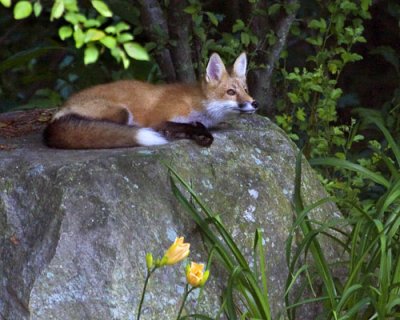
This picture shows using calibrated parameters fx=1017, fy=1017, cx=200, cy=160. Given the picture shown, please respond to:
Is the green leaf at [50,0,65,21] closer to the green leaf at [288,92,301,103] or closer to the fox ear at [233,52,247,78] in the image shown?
the fox ear at [233,52,247,78]

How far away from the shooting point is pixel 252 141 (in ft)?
16.6

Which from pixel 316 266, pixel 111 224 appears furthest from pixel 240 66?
pixel 111 224

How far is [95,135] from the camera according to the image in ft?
15.7

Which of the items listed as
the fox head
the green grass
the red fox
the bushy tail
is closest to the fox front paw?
the red fox

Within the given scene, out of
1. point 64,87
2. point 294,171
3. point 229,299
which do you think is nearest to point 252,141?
point 294,171

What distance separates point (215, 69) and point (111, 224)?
5.35 feet

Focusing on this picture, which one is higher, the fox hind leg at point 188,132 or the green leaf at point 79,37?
the green leaf at point 79,37

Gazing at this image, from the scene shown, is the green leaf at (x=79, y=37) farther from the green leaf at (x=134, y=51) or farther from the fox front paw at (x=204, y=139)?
the fox front paw at (x=204, y=139)

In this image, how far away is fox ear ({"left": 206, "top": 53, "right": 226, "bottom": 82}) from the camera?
557 centimetres

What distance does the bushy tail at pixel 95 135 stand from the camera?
4742mm

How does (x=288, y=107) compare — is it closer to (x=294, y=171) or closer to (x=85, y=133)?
(x=294, y=171)

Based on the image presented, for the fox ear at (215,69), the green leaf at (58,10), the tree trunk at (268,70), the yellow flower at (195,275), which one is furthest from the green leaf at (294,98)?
the green leaf at (58,10)

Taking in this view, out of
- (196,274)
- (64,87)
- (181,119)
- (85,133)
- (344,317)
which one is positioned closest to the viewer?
(196,274)

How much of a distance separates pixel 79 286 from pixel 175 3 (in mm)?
2563
